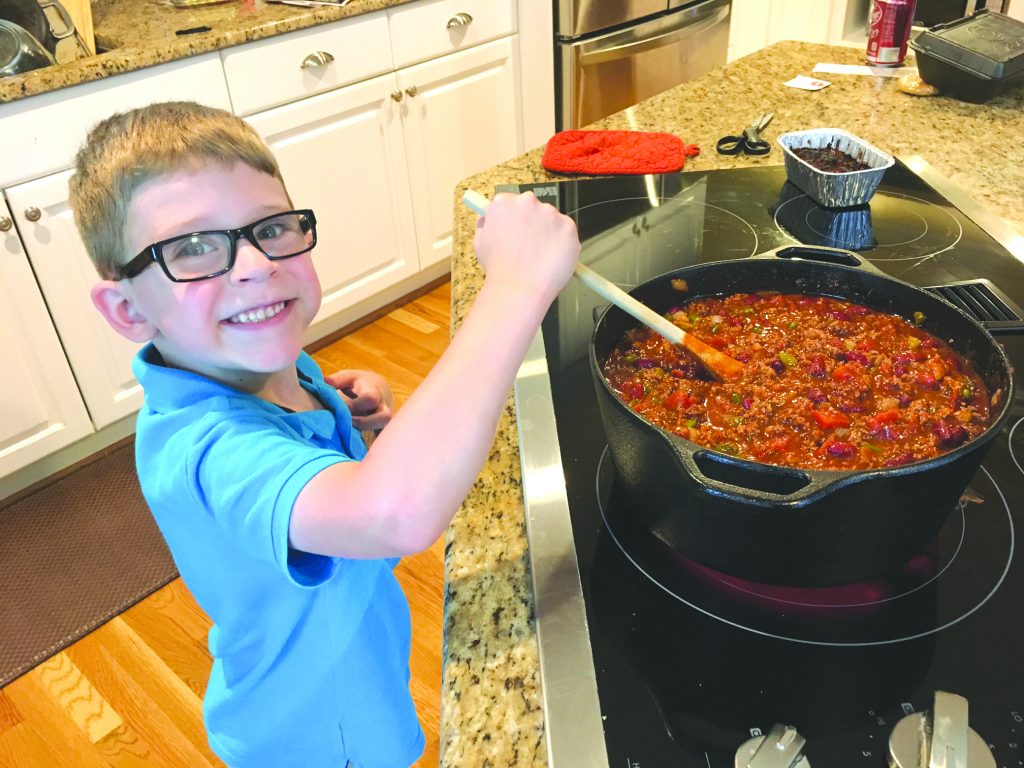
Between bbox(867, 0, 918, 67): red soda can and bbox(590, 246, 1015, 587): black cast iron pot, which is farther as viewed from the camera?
bbox(867, 0, 918, 67): red soda can

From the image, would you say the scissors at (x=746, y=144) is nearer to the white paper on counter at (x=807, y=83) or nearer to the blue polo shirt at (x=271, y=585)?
the white paper on counter at (x=807, y=83)

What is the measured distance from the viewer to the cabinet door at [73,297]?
201cm

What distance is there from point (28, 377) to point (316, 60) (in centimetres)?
116

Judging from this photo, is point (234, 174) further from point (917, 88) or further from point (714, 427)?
point (917, 88)

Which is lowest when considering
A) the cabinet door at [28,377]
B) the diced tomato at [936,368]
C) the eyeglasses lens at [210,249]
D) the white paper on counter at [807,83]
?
the cabinet door at [28,377]

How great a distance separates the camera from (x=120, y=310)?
2.59 ft

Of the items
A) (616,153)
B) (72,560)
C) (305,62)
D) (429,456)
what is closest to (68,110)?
(305,62)

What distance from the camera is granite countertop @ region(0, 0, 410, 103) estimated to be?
6.34 ft

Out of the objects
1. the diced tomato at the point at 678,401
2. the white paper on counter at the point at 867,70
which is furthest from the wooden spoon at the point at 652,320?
the white paper on counter at the point at 867,70

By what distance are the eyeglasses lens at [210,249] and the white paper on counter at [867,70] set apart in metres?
1.69

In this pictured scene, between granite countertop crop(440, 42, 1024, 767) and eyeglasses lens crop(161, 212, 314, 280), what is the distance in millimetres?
320

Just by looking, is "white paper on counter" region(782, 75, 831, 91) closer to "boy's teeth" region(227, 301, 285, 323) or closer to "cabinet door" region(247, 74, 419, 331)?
"cabinet door" region(247, 74, 419, 331)

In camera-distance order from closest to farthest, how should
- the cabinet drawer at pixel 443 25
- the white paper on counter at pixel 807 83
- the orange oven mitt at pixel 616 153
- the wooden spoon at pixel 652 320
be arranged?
the wooden spoon at pixel 652 320 → the orange oven mitt at pixel 616 153 → the white paper on counter at pixel 807 83 → the cabinet drawer at pixel 443 25

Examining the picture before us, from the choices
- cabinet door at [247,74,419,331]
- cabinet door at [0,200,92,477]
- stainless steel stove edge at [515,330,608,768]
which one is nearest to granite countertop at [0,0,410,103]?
cabinet door at [247,74,419,331]
